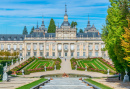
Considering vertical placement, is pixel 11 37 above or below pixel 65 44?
above

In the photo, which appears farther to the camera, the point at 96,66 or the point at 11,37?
the point at 11,37

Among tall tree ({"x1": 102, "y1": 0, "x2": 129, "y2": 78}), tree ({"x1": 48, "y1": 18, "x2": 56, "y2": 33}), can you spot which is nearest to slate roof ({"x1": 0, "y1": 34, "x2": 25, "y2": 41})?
tree ({"x1": 48, "y1": 18, "x2": 56, "y2": 33})

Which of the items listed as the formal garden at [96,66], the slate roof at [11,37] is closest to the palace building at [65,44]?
the slate roof at [11,37]

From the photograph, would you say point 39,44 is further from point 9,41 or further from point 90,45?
point 90,45

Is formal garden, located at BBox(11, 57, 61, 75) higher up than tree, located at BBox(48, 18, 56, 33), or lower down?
lower down

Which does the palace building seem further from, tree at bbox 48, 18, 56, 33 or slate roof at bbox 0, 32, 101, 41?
tree at bbox 48, 18, 56, 33

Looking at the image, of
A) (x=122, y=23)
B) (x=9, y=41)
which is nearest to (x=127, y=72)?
(x=122, y=23)

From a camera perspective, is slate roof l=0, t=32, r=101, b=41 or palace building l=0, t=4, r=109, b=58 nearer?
palace building l=0, t=4, r=109, b=58

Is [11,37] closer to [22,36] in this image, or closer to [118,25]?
[22,36]

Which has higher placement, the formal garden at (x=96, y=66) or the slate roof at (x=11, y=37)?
the slate roof at (x=11, y=37)

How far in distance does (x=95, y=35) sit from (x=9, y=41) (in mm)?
35775

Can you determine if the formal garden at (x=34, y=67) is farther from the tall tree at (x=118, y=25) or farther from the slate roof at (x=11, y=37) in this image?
the slate roof at (x=11, y=37)

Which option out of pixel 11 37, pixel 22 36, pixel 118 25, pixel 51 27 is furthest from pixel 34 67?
pixel 51 27

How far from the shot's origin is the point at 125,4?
23078 mm
